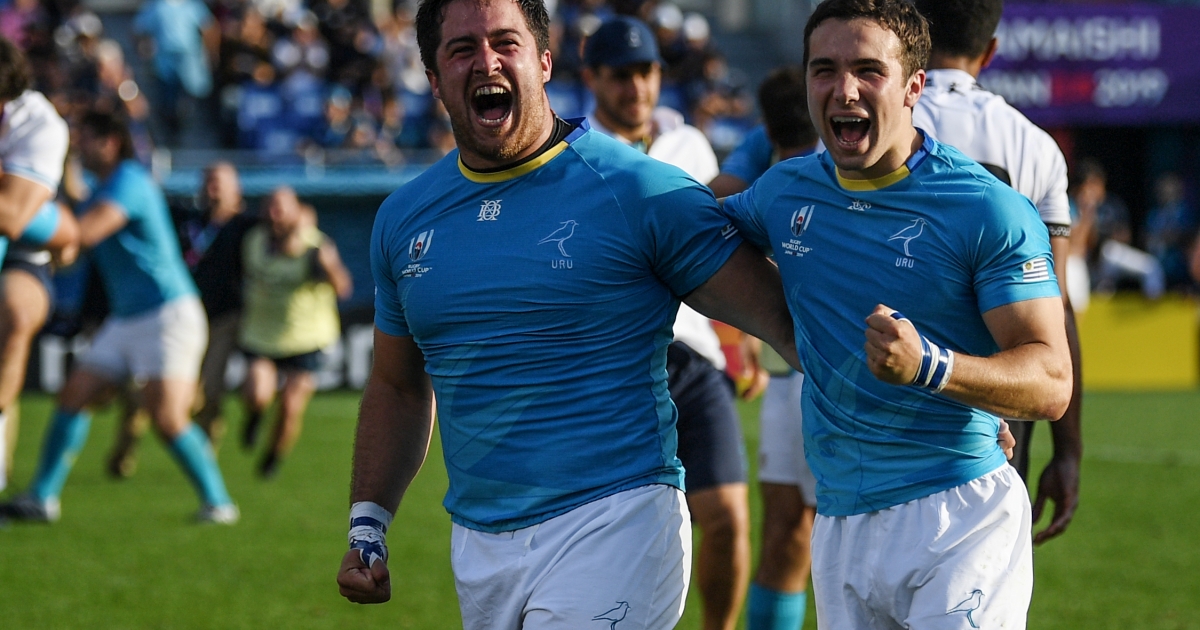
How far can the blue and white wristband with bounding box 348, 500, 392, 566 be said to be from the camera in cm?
345

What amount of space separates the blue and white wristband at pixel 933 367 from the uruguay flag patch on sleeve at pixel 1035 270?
0.35m

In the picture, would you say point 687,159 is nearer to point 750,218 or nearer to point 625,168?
point 750,218

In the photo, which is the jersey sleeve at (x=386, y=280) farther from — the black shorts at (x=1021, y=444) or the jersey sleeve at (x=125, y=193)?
the jersey sleeve at (x=125, y=193)

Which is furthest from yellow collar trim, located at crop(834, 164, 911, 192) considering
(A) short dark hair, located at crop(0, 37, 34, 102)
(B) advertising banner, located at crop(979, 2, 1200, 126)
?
(B) advertising banner, located at crop(979, 2, 1200, 126)

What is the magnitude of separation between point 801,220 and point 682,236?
0.29 m

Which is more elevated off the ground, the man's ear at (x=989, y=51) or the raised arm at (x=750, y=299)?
the man's ear at (x=989, y=51)

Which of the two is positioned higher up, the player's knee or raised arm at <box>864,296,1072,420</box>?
raised arm at <box>864,296,1072,420</box>

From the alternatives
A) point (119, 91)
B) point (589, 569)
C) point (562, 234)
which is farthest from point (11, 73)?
point (119, 91)

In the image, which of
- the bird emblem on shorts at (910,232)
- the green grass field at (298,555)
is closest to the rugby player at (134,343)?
the green grass field at (298,555)

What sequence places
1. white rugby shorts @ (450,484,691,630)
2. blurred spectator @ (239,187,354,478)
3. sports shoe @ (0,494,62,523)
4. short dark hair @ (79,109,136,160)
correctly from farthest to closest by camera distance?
blurred spectator @ (239,187,354,478) < sports shoe @ (0,494,62,523) < short dark hair @ (79,109,136,160) < white rugby shorts @ (450,484,691,630)

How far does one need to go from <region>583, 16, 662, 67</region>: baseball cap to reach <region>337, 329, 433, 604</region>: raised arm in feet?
7.66

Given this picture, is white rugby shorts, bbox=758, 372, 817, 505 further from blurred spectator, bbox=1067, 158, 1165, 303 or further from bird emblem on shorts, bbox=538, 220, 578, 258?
blurred spectator, bbox=1067, 158, 1165, 303

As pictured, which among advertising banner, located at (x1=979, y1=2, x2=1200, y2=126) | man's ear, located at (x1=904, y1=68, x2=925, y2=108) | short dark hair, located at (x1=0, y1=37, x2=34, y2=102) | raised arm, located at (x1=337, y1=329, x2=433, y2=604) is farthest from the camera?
advertising banner, located at (x1=979, y1=2, x2=1200, y2=126)

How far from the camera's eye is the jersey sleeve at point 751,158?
5.61 metres
